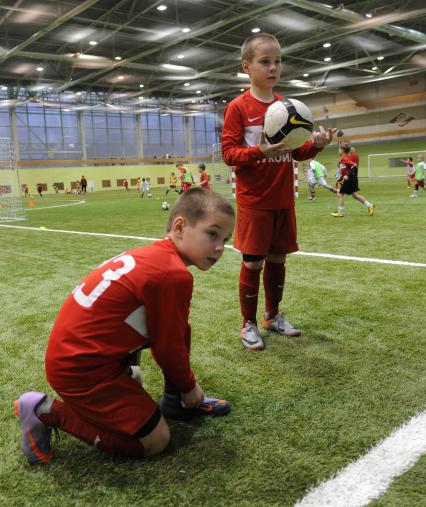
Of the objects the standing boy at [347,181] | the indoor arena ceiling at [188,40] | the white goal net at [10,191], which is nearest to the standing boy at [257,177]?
the standing boy at [347,181]

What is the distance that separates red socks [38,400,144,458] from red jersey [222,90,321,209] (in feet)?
5.99

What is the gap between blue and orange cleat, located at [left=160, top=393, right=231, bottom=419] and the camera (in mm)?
2354

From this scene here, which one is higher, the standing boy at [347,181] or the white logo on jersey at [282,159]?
the white logo on jersey at [282,159]

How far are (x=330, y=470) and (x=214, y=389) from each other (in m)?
0.93

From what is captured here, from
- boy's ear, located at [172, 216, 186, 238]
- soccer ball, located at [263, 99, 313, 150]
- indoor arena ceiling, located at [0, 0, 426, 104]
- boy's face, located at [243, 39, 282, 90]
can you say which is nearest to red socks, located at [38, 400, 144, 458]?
boy's ear, located at [172, 216, 186, 238]

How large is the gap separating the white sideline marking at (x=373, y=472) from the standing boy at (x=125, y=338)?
2.24 feet

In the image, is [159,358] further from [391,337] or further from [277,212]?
[391,337]

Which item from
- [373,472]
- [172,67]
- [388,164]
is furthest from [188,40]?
[373,472]

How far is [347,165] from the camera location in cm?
Result: 1234

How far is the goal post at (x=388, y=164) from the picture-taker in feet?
125

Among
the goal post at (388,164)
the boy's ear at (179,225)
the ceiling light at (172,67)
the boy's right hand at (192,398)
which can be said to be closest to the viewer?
the boy's ear at (179,225)

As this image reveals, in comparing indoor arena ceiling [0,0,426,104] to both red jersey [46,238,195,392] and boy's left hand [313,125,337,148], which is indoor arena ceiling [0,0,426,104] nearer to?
boy's left hand [313,125,337,148]

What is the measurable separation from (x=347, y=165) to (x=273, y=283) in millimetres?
9611

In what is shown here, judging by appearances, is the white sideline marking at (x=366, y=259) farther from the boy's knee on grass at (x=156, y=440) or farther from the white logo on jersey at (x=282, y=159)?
the boy's knee on grass at (x=156, y=440)
